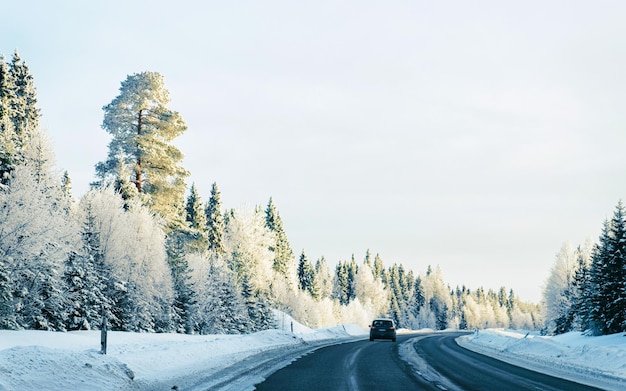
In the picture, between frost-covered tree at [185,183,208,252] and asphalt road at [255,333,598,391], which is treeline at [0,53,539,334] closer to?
frost-covered tree at [185,183,208,252]

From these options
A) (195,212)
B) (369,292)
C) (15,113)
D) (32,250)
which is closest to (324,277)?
(369,292)

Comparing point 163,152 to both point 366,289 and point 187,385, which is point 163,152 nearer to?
point 187,385

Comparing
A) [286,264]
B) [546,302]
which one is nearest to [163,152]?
[286,264]

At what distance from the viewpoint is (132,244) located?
40.6 meters

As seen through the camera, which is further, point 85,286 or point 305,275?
point 305,275

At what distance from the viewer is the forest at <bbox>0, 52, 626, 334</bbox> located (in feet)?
91.5

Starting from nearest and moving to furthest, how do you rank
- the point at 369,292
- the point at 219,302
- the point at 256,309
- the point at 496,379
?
the point at 496,379 → the point at 219,302 → the point at 256,309 → the point at 369,292

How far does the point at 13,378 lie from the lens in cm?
1030

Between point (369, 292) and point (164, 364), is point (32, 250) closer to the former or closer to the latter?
point (164, 364)

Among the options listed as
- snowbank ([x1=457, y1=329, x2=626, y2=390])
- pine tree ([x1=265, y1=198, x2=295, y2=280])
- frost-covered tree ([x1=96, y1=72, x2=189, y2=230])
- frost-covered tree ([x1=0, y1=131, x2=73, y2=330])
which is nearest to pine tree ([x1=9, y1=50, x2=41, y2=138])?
frost-covered tree ([x1=96, y1=72, x2=189, y2=230])

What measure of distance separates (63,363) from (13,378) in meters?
1.58

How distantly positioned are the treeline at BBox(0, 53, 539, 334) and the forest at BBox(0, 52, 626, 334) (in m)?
0.09

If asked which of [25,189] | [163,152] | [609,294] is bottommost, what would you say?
[609,294]

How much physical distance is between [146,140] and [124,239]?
737cm
